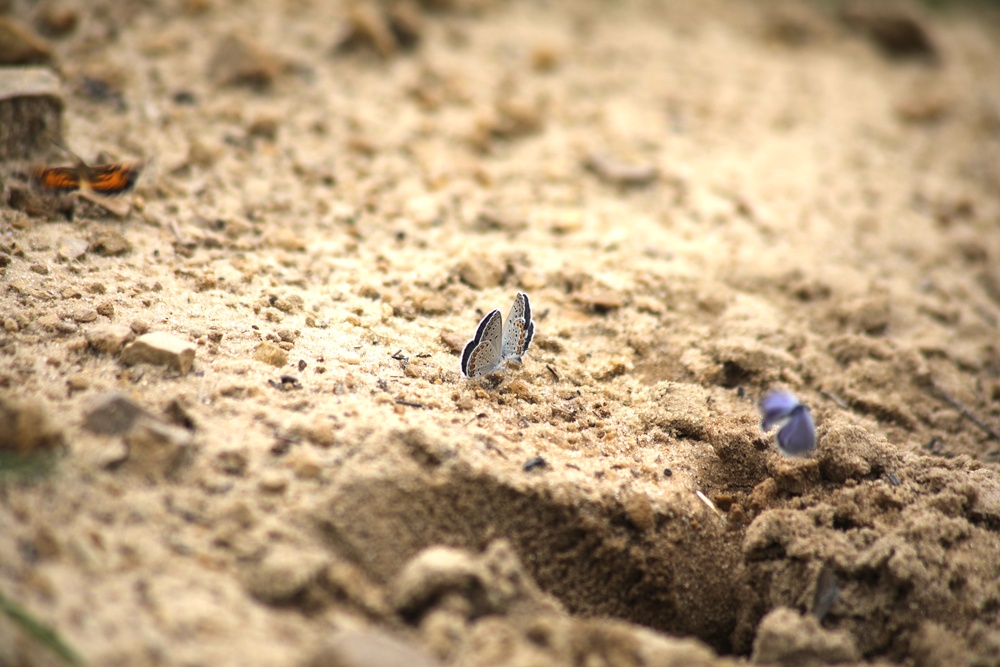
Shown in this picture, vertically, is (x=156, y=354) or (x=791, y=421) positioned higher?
(x=156, y=354)

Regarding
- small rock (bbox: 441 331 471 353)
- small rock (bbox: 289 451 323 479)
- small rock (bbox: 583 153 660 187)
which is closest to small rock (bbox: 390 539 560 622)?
small rock (bbox: 289 451 323 479)

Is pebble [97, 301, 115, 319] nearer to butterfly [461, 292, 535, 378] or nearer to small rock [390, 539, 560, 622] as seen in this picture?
butterfly [461, 292, 535, 378]

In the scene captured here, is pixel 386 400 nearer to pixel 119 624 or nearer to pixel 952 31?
pixel 119 624

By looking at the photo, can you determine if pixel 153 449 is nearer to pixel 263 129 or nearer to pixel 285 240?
pixel 285 240

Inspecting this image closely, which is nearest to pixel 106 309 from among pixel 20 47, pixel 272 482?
pixel 272 482

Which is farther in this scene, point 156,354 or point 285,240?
point 285,240
